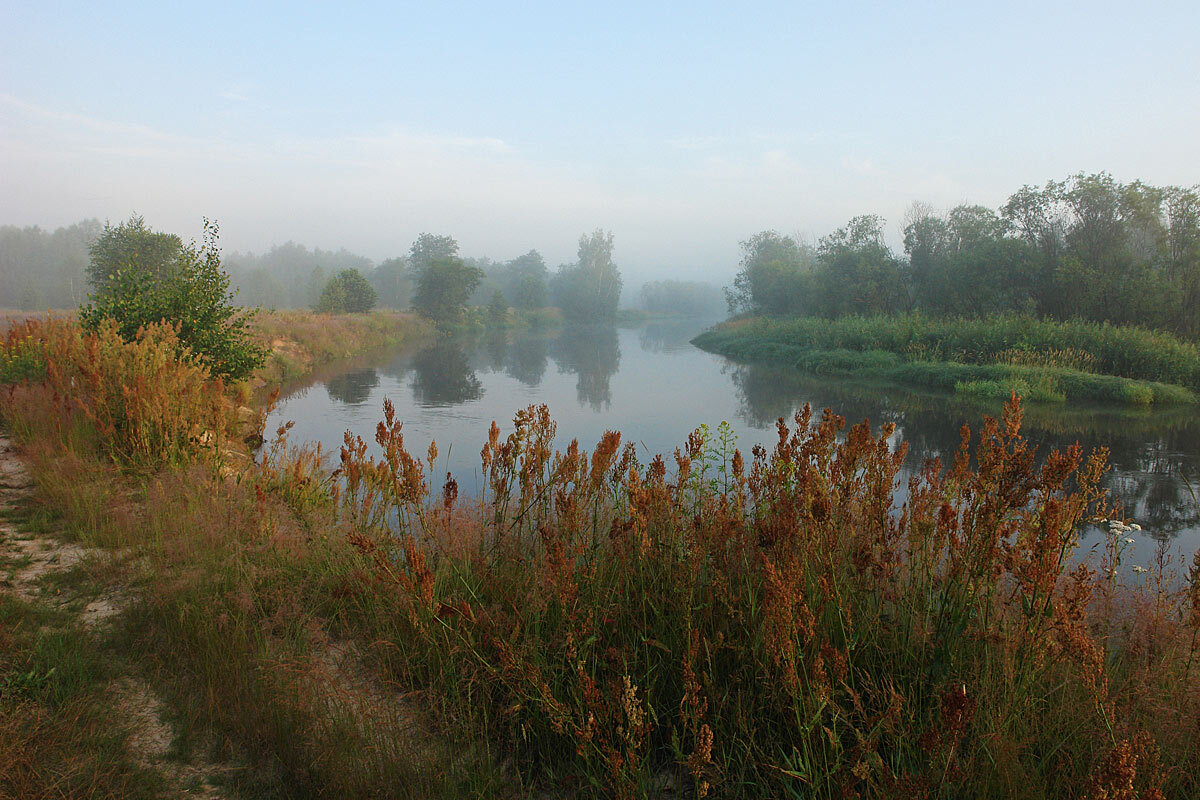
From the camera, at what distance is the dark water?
8.84 m

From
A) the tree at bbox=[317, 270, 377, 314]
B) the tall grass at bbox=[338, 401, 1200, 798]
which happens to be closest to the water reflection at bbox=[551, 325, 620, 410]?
the tall grass at bbox=[338, 401, 1200, 798]

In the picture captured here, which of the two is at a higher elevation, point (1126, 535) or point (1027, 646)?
point (1027, 646)

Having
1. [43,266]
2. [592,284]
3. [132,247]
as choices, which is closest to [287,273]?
[43,266]

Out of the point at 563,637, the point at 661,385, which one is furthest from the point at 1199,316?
the point at 563,637

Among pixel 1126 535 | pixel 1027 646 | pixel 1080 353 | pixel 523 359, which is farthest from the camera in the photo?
pixel 523 359

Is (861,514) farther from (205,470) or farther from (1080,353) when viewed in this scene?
(1080,353)

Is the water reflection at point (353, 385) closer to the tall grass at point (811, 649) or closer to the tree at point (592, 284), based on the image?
the tall grass at point (811, 649)

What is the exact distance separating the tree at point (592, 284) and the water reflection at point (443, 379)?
52.5 m

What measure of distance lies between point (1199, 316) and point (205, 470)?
93.4 feet

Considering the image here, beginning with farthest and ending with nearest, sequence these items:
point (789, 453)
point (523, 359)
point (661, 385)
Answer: point (523, 359) < point (661, 385) < point (789, 453)

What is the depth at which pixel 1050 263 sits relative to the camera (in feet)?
83.0

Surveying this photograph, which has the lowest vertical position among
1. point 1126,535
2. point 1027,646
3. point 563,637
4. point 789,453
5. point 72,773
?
point 1126,535

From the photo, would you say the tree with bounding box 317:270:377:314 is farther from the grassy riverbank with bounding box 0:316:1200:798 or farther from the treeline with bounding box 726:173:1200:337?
the grassy riverbank with bounding box 0:316:1200:798

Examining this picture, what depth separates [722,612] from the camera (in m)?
2.79
